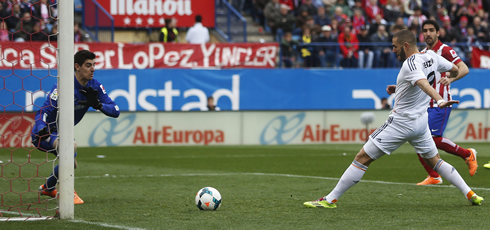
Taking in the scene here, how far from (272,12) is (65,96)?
16.6m

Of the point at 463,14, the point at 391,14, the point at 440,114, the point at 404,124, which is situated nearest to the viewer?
the point at 404,124

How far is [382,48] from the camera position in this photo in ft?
69.0

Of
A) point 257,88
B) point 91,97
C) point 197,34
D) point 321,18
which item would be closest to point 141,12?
point 197,34

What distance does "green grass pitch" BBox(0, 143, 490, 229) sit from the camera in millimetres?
5926

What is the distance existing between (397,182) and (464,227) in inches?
146

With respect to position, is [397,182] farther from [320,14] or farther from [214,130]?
[320,14]

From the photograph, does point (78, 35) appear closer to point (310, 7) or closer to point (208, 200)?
point (310, 7)

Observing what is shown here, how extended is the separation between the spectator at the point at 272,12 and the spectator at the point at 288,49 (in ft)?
5.62

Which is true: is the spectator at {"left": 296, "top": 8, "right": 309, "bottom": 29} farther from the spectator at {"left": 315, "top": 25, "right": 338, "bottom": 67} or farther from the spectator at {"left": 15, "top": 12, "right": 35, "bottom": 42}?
the spectator at {"left": 15, "top": 12, "right": 35, "bottom": 42}

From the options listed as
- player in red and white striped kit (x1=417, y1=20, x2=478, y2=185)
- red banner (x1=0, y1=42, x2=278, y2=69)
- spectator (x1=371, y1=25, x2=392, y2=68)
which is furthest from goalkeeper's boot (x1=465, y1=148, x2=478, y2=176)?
spectator (x1=371, y1=25, x2=392, y2=68)

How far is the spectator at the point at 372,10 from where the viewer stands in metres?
23.4

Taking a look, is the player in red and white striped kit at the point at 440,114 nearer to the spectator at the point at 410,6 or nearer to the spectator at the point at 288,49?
the spectator at the point at 288,49

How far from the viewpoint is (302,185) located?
30.0ft

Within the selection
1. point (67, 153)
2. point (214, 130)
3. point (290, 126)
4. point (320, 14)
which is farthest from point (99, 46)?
point (67, 153)
